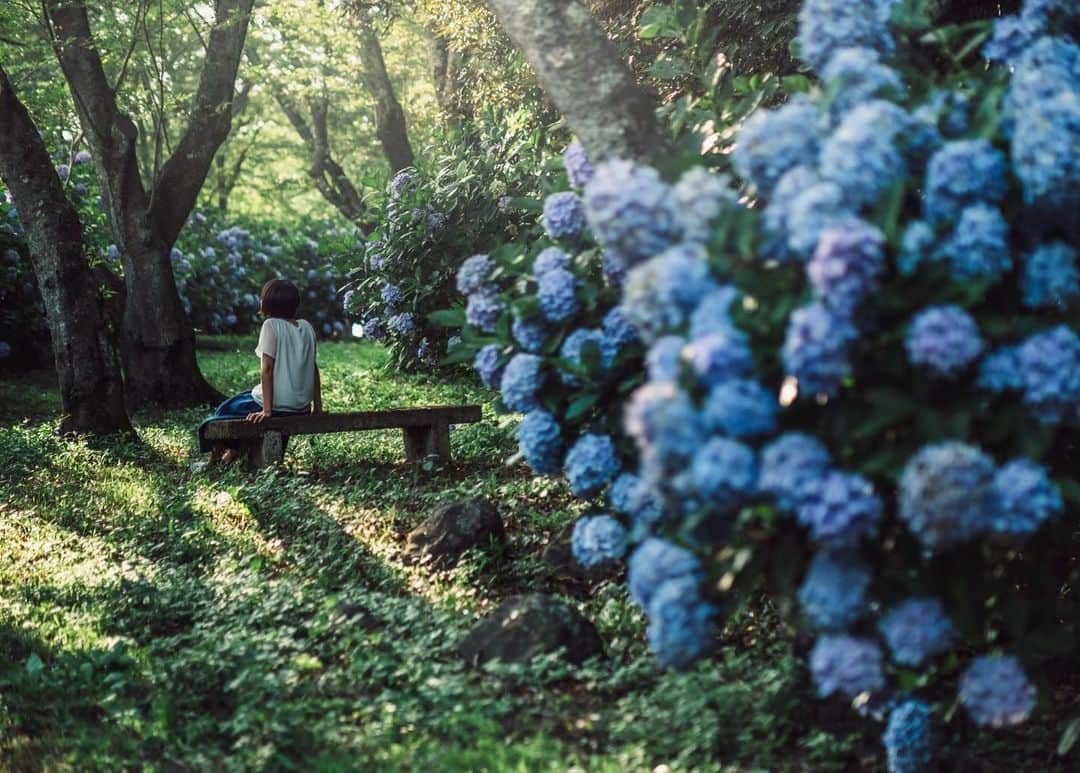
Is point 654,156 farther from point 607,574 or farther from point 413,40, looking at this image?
point 413,40

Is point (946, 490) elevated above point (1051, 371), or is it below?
below

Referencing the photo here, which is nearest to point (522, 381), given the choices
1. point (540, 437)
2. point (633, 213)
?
point (540, 437)

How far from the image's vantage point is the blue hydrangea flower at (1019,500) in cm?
256

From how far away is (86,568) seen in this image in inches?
216

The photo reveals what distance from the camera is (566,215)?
383 cm

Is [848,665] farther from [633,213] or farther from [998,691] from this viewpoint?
[633,213]

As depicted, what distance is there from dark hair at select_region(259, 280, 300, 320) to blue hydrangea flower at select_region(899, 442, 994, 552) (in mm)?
5406

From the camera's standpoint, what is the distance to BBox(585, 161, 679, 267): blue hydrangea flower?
293cm

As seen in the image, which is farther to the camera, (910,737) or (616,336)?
(616,336)

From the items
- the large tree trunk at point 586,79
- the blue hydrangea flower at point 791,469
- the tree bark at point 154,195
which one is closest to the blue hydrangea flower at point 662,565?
the blue hydrangea flower at point 791,469

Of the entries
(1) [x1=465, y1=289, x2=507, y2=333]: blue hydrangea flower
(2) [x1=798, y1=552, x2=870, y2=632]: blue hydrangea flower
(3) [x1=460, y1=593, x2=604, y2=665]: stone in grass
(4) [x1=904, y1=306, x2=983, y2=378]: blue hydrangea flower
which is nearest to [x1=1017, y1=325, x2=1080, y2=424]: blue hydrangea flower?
(4) [x1=904, y1=306, x2=983, y2=378]: blue hydrangea flower

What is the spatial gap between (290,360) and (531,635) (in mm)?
3851

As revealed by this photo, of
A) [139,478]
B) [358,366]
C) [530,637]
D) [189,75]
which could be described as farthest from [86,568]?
[189,75]

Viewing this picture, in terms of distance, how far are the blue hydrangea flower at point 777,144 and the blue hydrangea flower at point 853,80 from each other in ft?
0.24
